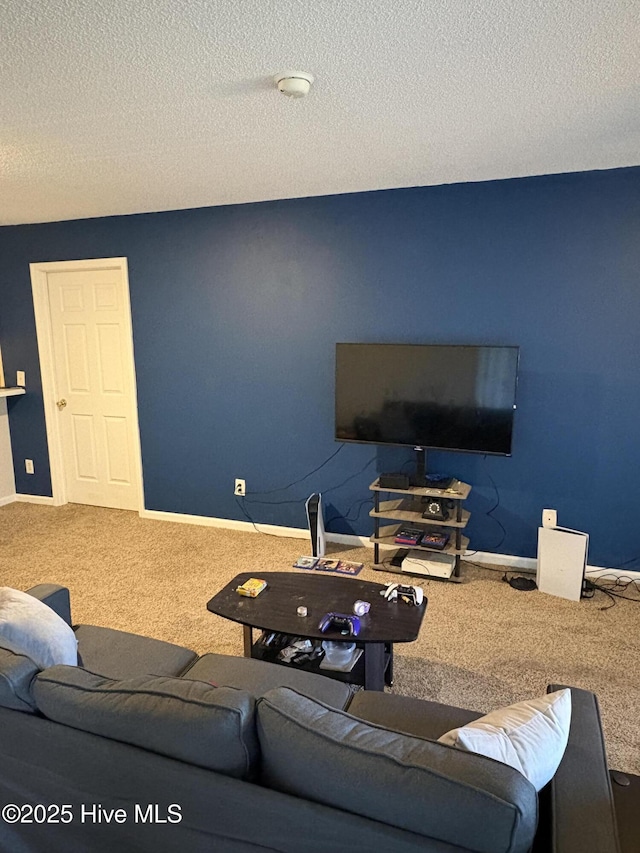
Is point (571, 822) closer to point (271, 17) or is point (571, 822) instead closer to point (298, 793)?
point (298, 793)

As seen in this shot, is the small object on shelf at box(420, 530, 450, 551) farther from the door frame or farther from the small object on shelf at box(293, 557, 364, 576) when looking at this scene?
the door frame

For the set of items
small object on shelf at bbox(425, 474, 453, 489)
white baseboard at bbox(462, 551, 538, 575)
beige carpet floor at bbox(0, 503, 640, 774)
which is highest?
small object on shelf at bbox(425, 474, 453, 489)

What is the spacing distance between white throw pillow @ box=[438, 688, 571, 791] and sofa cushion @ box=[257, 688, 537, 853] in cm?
11

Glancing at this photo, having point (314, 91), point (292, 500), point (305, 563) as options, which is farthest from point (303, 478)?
point (314, 91)

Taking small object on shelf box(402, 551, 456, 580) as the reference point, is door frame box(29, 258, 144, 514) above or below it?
above

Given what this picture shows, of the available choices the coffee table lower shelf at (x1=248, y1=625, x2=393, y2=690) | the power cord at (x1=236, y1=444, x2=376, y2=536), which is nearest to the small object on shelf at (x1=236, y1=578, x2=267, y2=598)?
the coffee table lower shelf at (x1=248, y1=625, x2=393, y2=690)

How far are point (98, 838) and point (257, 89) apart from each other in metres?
2.27

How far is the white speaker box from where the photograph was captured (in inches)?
126

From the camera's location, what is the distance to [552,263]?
332cm

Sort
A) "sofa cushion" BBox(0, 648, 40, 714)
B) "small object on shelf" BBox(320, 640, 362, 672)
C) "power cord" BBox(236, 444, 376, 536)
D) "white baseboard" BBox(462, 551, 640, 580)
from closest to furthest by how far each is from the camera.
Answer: "sofa cushion" BBox(0, 648, 40, 714)
"small object on shelf" BBox(320, 640, 362, 672)
"white baseboard" BBox(462, 551, 640, 580)
"power cord" BBox(236, 444, 376, 536)

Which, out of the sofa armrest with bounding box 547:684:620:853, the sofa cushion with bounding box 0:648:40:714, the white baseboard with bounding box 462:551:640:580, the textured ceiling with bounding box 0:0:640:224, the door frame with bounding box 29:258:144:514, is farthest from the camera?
the door frame with bounding box 29:258:144:514

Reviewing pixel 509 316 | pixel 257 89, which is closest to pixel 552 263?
pixel 509 316

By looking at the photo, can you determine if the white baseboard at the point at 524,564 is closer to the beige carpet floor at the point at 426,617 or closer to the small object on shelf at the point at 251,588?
the beige carpet floor at the point at 426,617

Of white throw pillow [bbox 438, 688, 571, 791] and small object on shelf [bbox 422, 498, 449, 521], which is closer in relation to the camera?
white throw pillow [bbox 438, 688, 571, 791]
